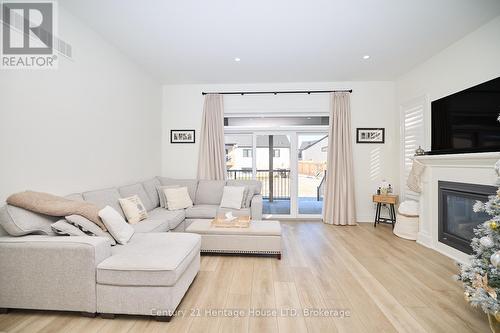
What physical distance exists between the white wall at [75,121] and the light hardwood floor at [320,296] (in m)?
1.28

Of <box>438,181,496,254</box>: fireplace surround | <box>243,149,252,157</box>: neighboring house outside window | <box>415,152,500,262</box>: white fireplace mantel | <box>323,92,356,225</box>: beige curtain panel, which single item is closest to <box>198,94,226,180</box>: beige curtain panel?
<box>243,149,252,157</box>: neighboring house outside window

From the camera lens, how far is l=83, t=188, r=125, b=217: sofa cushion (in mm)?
2485

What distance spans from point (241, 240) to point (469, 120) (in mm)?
3155

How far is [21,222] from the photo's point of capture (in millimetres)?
1713

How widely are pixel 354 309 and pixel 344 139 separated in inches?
130

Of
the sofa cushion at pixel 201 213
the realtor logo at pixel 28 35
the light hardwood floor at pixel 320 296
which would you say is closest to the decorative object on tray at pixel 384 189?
the light hardwood floor at pixel 320 296

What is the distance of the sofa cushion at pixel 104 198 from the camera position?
2485 millimetres

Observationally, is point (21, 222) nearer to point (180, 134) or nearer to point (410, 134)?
point (180, 134)

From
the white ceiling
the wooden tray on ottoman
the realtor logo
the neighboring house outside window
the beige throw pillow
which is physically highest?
the white ceiling

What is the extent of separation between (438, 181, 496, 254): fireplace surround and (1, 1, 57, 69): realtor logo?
4.77 m

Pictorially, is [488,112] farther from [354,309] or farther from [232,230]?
[232,230]

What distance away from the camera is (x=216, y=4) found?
2.29 meters

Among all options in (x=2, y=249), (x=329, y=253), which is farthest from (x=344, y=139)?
(x=2, y=249)

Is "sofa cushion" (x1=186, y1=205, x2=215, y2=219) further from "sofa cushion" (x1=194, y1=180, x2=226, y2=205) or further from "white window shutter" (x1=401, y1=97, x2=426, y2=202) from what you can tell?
"white window shutter" (x1=401, y1=97, x2=426, y2=202)
